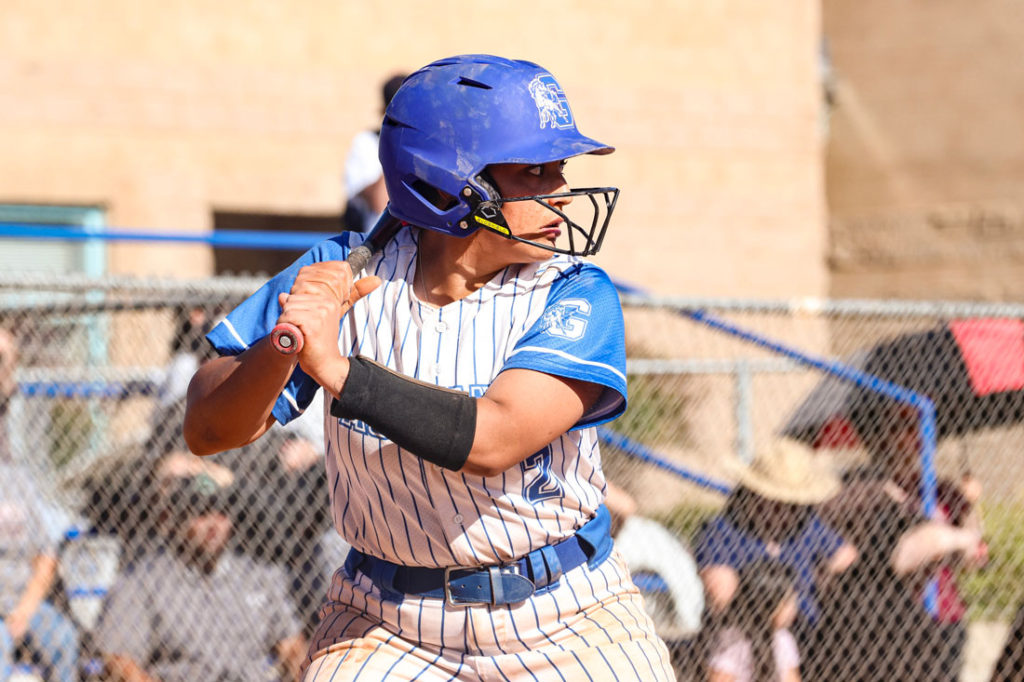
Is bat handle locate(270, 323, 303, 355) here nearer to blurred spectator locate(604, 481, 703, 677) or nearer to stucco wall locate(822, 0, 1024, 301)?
blurred spectator locate(604, 481, 703, 677)

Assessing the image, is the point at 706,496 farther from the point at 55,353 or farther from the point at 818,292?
the point at 818,292

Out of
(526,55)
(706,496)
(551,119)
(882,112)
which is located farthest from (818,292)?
(551,119)

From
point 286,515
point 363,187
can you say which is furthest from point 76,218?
point 286,515

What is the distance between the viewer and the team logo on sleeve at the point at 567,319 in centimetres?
210

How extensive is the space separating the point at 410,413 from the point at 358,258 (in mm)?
456

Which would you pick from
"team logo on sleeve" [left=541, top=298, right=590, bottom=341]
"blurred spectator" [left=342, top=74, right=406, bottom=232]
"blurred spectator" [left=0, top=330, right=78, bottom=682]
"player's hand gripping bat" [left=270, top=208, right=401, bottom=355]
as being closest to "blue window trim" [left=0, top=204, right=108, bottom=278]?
"blurred spectator" [left=342, top=74, right=406, bottom=232]

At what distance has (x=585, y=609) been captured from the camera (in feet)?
7.32

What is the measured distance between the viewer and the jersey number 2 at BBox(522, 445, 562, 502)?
2.16m

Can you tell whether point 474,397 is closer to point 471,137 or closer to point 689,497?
point 471,137

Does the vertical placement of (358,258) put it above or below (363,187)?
above

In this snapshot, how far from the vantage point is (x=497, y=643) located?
7.07ft

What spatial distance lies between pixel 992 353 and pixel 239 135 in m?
6.93

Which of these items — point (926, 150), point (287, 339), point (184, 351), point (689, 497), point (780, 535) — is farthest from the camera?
point (926, 150)

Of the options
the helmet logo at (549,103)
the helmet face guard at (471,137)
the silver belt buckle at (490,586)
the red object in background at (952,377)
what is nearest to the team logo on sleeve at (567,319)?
the helmet face guard at (471,137)
